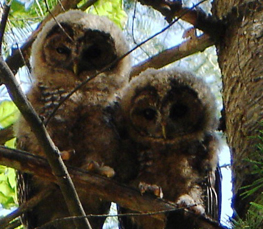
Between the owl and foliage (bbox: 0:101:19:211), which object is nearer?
the owl

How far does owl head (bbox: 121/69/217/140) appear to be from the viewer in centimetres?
316

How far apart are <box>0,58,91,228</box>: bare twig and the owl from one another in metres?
0.60

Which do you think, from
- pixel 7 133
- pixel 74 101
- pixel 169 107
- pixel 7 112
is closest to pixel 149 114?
pixel 169 107

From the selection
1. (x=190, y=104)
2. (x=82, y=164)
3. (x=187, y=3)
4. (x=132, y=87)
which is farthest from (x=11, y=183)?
(x=187, y=3)

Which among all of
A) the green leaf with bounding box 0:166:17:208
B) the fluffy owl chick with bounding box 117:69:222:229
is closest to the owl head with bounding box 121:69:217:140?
the fluffy owl chick with bounding box 117:69:222:229

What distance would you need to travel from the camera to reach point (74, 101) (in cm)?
315

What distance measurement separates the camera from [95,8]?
13.5ft

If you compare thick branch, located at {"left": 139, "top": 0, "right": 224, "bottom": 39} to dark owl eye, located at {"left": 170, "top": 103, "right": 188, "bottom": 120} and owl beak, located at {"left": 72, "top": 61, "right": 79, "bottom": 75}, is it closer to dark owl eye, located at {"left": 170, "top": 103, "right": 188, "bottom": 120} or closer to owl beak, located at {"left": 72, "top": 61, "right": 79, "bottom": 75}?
dark owl eye, located at {"left": 170, "top": 103, "right": 188, "bottom": 120}

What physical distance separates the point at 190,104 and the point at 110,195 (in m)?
0.98

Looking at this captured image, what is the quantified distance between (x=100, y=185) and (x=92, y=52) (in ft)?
4.08

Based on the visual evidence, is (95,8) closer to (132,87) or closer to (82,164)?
(132,87)

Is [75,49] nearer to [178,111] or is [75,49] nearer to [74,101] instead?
[74,101]

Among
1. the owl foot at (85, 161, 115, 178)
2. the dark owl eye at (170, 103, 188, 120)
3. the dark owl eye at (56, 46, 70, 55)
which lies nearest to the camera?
the owl foot at (85, 161, 115, 178)

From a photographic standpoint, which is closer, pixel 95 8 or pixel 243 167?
pixel 243 167
